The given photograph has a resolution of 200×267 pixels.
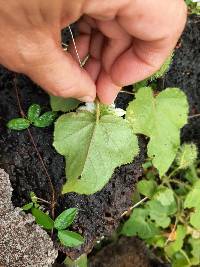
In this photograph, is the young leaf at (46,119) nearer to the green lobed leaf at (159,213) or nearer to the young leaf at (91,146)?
the young leaf at (91,146)

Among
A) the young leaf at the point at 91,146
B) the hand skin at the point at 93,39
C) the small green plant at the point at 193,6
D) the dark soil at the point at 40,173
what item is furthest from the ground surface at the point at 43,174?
the small green plant at the point at 193,6

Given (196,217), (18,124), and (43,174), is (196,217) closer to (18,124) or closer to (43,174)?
(43,174)

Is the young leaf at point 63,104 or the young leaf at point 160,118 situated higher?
the young leaf at point 63,104

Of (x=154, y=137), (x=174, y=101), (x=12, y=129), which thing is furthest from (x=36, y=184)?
(x=174, y=101)

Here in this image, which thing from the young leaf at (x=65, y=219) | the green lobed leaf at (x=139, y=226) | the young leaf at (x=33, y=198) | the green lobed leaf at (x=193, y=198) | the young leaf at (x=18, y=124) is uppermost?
the young leaf at (x=18, y=124)

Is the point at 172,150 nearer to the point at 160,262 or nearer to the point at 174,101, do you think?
the point at 174,101

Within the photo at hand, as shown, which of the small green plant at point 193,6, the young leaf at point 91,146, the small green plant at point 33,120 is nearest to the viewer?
the young leaf at point 91,146

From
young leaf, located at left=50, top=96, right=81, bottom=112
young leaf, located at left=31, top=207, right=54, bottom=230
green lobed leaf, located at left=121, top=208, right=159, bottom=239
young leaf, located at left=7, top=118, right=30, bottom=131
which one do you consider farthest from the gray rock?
green lobed leaf, located at left=121, top=208, right=159, bottom=239
